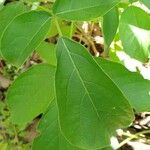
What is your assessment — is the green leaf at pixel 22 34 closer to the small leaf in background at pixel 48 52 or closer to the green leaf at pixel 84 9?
the green leaf at pixel 84 9

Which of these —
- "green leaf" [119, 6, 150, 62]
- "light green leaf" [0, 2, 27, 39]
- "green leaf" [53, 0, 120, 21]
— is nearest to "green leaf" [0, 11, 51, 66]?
"green leaf" [53, 0, 120, 21]

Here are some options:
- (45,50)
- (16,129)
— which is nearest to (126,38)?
(45,50)

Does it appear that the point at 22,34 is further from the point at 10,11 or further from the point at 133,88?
the point at 133,88

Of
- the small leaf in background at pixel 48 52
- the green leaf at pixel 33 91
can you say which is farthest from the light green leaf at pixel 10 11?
the small leaf in background at pixel 48 52

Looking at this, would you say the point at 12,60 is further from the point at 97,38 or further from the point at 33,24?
the point at 97,38

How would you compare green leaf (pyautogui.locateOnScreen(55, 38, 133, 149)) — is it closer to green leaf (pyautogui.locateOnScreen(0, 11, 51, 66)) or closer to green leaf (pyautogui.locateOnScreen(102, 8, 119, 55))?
green leaf (pyautogui.locateOnScreen(0, 11, 51, 66))
